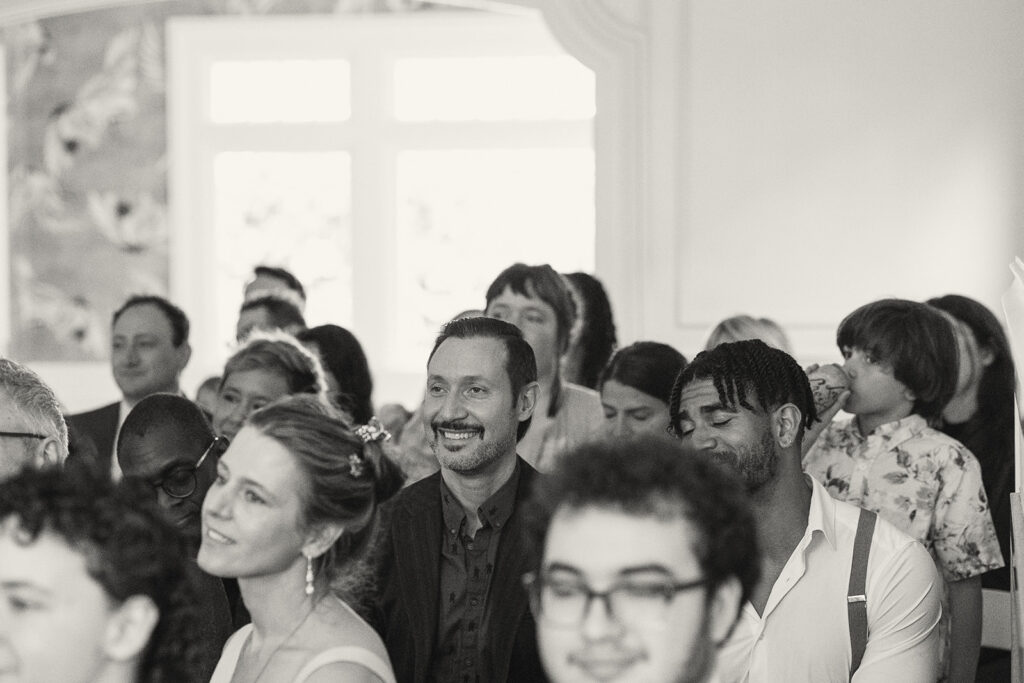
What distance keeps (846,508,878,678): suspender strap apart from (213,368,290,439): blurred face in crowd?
6.04ft

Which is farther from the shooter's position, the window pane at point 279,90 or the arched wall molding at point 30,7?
the window pane at point 279,90

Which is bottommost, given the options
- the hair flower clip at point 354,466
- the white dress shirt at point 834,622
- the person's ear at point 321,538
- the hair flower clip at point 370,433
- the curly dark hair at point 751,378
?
the white dress shirt at point 834,622

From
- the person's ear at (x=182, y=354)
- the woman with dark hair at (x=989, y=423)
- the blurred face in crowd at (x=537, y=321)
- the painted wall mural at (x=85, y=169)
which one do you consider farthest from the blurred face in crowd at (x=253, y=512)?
the painted wall mural at (x=85, y=169)

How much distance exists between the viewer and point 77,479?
1.93 meters

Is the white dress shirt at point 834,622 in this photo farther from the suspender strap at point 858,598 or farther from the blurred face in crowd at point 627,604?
the blurred face in crowd at point 627,604

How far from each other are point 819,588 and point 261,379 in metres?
1.89

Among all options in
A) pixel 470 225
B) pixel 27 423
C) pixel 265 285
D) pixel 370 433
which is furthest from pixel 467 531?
pixel 470 225

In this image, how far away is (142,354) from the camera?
5270mm

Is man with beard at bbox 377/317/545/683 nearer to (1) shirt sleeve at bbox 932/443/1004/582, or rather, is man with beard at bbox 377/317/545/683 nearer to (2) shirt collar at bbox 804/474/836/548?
(2) shirt collar at bbox 804/474/836/548

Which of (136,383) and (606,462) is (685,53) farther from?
(606,462)

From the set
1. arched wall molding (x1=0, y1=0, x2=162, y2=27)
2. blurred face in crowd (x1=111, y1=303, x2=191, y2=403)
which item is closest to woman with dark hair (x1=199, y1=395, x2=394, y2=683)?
blurred face in crowd (x1=111, y1=303, x2=191, y2=403)

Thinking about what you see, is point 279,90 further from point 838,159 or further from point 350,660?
point 350,660

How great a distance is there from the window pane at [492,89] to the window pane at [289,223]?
675 millimetres

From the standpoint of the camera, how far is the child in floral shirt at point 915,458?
3.63 m
